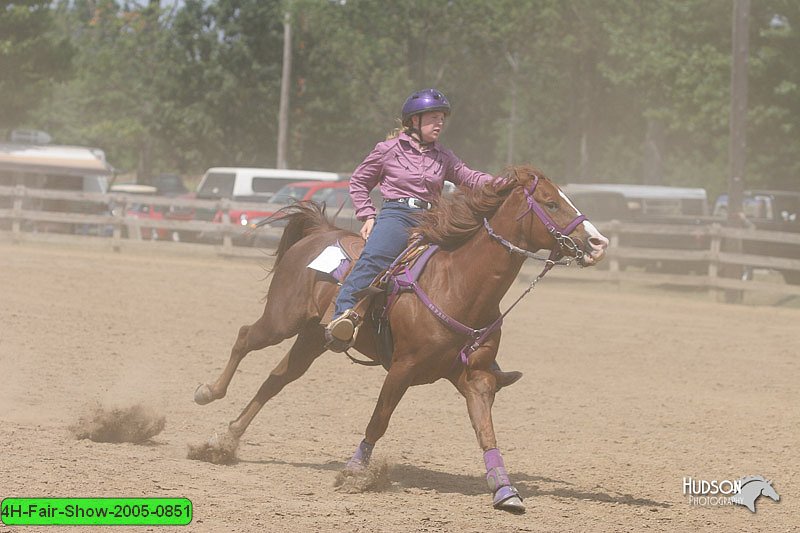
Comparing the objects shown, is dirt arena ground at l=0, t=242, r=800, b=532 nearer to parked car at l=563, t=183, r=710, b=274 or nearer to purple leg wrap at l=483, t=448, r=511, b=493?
purple leg wrap at l=483, t=448, r=511, b=493

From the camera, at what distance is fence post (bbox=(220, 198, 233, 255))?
997 inches

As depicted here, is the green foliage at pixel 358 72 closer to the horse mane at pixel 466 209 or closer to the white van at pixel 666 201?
the white van at pixel 666 201

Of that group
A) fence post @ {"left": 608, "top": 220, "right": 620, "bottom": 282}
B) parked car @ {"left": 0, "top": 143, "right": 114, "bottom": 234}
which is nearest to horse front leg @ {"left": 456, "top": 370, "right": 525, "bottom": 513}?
fence post @ {"left": 608, "top": 220, "right": 620, "bottom": 282}

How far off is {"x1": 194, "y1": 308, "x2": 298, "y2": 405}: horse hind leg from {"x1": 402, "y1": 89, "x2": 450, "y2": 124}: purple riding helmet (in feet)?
5.86

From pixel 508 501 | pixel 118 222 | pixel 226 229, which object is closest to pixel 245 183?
pixel 118 222

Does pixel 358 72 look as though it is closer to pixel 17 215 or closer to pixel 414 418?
pixel 17 215

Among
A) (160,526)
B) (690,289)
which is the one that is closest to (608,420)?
(160,526)

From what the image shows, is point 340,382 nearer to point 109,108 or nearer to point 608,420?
point 608,420

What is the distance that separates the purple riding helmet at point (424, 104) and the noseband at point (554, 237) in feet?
2.69

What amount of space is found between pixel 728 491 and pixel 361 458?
7.78ft

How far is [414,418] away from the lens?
10.1 m

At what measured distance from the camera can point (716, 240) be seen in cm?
2214

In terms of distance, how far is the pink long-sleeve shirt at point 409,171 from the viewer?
24.1ft

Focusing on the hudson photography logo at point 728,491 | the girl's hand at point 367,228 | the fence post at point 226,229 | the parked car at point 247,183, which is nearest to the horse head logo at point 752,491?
the hudson photography logo at point 728,491
